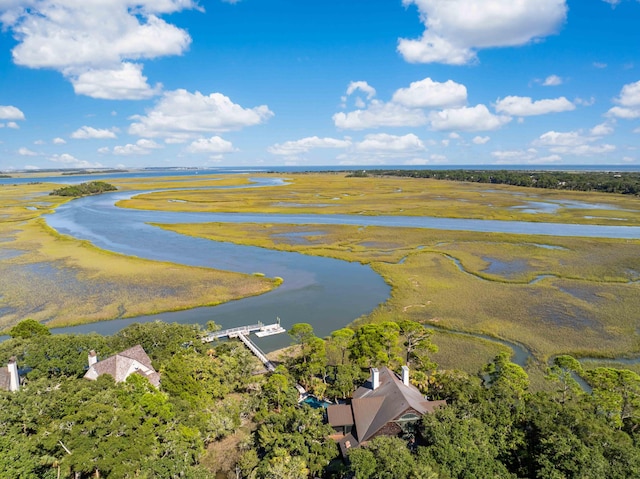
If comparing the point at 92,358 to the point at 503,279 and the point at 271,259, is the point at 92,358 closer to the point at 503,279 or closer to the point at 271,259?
the point at 271,259

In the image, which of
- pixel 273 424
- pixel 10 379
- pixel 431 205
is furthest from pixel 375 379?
pixel 431 205

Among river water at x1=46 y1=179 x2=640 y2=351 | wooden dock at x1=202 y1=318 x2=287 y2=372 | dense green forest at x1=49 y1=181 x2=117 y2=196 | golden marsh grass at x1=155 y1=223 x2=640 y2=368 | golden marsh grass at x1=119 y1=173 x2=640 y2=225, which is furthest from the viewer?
dense green forest at x1=49 y1=181 x2=117 y2=196

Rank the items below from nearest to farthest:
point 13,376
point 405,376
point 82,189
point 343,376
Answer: point 13,376 → point 405,376 → point 343,376 → point 82,189

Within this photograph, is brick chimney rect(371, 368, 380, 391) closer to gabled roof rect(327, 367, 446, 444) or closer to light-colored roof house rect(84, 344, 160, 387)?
gabled roof rect(327, 367, 446, 444)

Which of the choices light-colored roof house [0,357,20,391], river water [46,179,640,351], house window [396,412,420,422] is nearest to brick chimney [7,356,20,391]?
light-colored roof house [0,357,20,391]

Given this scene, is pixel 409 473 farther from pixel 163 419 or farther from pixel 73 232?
pixel 73 232

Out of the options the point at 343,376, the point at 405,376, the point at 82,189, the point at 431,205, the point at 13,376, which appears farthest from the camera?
the point at 82,189

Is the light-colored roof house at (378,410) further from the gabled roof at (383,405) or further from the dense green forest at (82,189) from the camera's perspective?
the dense green forest at (82,189)
